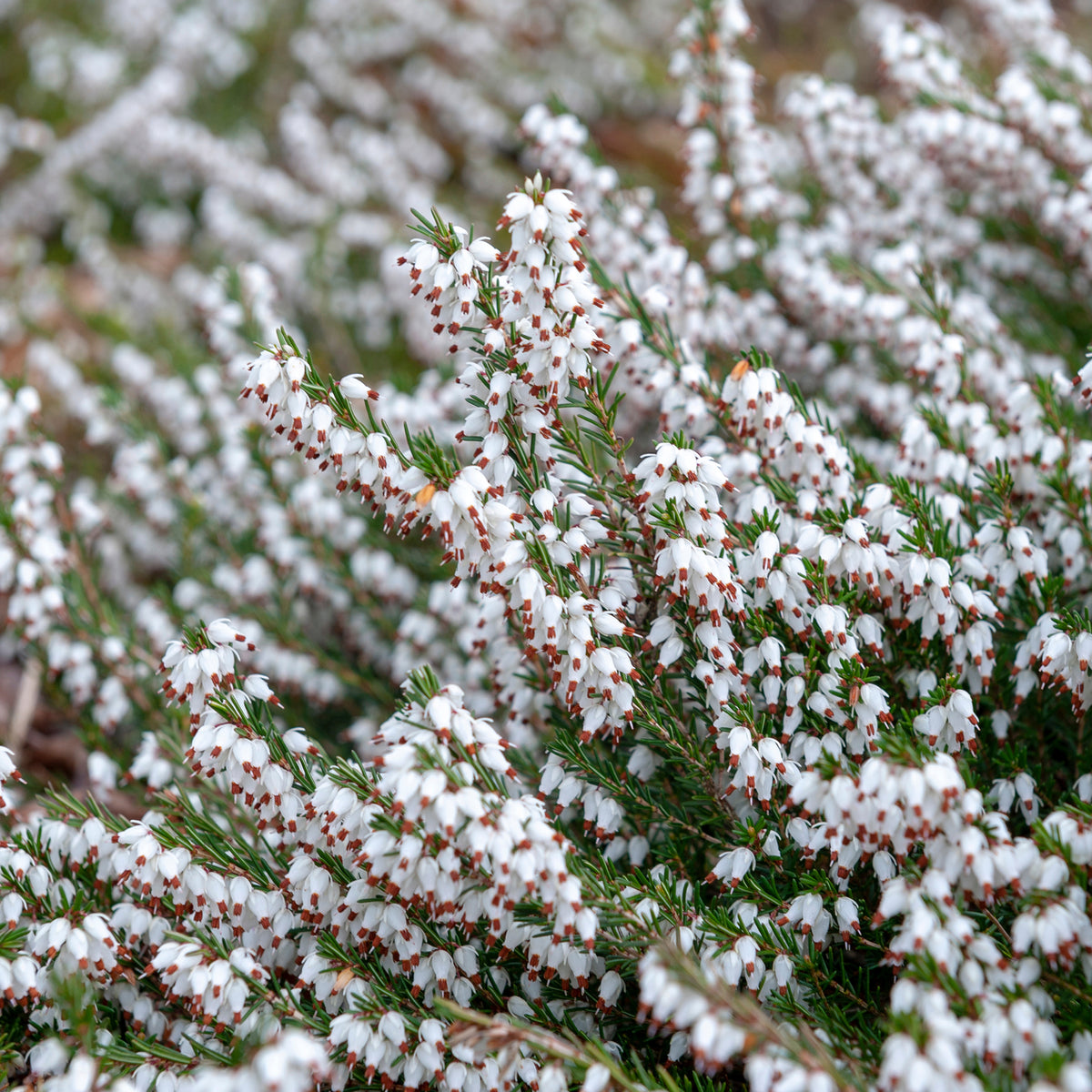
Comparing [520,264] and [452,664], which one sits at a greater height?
[520,264]

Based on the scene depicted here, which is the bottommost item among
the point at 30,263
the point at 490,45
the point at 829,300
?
the point at 30,263

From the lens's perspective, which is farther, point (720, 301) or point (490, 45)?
point (490, 45)

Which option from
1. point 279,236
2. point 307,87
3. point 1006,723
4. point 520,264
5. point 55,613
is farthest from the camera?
point 307,87

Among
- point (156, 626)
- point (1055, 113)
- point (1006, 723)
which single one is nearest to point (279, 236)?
point (156, 626)

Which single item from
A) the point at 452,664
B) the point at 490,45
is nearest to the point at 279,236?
the point at 490,45

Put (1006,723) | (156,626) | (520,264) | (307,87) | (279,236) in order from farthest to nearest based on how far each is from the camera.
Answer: (307,87)
(279,236)
(156,626)
(1006,723)
(520,264)

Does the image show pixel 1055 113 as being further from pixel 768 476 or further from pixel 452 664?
pixel 452 664
